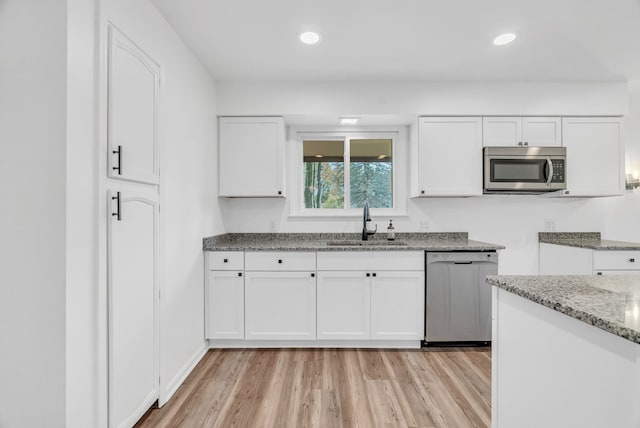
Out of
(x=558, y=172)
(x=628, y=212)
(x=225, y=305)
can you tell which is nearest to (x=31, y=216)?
(x=225, y=305)

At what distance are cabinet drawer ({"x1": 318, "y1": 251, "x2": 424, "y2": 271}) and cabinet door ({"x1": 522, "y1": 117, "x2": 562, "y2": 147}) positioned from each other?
5.29 ft

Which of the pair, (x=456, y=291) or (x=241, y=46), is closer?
(x=241, y=46)

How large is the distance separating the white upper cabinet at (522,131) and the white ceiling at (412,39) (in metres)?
0.39

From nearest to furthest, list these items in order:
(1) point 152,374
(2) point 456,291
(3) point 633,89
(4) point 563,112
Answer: (1) point 152,374
(2) point 456,291
(4) point 563,112
(3) point 633,89

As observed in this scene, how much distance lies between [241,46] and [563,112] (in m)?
3.07

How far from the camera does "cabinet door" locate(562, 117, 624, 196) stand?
3098 mm

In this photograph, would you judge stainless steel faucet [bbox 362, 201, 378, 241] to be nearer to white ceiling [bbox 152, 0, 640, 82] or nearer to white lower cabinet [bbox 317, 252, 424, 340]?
white lower cabinet [bbox 317, 252, 424, 340]

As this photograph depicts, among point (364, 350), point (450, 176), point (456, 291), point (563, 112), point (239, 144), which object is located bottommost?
point (364, 350)

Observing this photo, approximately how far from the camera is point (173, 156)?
2227mm

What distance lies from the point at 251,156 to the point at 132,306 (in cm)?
184

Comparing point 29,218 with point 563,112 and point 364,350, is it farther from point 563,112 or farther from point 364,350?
point 563,112

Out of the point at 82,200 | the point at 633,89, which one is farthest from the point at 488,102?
the point at 82,200

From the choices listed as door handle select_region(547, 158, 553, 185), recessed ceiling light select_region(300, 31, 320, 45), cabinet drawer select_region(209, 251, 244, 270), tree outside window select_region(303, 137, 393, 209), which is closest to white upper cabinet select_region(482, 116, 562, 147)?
door handle select_region(547, 158, 553, 185)

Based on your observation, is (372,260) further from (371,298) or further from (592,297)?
(592,297)
